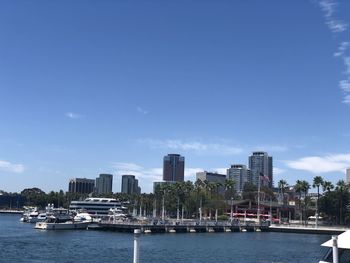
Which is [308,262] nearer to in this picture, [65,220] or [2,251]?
[2,251]

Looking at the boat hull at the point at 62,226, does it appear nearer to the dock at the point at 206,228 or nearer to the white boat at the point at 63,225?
the white boat at the point at 63,225

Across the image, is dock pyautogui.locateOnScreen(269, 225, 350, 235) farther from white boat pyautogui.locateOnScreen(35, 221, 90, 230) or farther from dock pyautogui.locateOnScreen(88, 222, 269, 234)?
white boat pyautogui.locateOnScreen(35, 221, 90, 230)

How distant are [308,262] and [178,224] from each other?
307 feet

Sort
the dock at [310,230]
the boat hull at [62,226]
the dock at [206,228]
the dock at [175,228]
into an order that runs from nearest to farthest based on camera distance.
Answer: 1. the dock at [175,228]
2. the dock at [206,228]
3. the boat hull at [62,226]
4. the dock at [310,230]

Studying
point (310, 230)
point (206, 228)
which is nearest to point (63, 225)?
point (206, 228)

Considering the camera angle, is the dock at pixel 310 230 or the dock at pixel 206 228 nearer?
the dock at pixel 206 228

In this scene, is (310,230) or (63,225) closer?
(63,225)

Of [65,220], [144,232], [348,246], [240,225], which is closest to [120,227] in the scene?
[144,232]

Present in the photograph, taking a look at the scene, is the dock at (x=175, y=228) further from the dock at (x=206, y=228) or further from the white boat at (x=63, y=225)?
the white boat at (x=63, y=225)

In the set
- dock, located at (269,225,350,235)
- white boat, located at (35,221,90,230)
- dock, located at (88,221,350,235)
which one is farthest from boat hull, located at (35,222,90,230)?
dock, located at (269,225,350,235)

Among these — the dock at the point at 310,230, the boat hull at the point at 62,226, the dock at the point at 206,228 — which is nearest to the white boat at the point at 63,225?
the boat hull at the point at 62,226

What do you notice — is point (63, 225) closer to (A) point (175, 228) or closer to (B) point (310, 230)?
(A) point (175, 228)

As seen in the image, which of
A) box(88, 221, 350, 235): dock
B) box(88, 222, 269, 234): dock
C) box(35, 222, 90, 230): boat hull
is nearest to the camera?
box(88, 222, 269, 234): dock

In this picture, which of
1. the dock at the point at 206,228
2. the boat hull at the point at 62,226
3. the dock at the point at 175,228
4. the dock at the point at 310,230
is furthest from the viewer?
the dock at the point at 310,230
